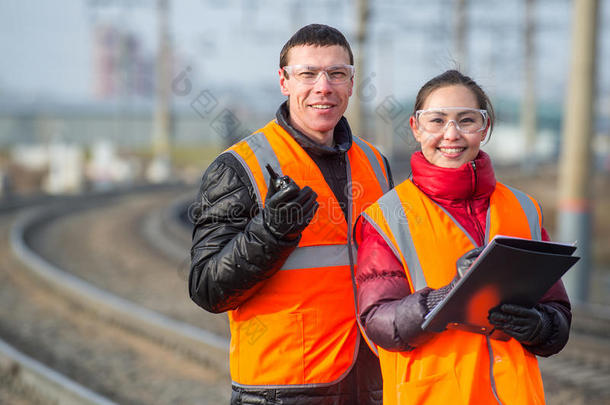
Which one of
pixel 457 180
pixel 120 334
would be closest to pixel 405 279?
pixel 457 180

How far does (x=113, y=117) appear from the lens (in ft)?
213

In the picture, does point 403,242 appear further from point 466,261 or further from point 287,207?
point 287,207

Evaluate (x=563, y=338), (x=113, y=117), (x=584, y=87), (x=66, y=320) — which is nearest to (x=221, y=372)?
(x=66, y=320)

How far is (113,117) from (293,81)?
2559 inches

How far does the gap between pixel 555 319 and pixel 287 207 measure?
36.3 inches

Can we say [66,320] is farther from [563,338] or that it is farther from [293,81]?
[563,338]

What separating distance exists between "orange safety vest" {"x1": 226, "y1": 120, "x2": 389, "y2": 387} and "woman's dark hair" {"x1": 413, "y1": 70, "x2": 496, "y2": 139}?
51 centimetres

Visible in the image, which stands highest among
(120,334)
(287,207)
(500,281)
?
(287,207)

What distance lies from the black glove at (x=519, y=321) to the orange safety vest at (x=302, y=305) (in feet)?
2.03

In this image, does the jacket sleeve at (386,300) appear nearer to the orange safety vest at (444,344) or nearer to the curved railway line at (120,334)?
the orange safety vest at (444,344)

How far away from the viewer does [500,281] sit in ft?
7.06

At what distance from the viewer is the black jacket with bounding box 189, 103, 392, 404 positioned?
2.43m

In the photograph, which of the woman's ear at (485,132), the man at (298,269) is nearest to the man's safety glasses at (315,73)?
the man at (298,269)

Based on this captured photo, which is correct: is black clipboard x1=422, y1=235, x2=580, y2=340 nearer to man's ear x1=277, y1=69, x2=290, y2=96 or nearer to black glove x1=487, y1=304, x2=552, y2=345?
black glove x1=487, y1=304, x2=552, y2=345
